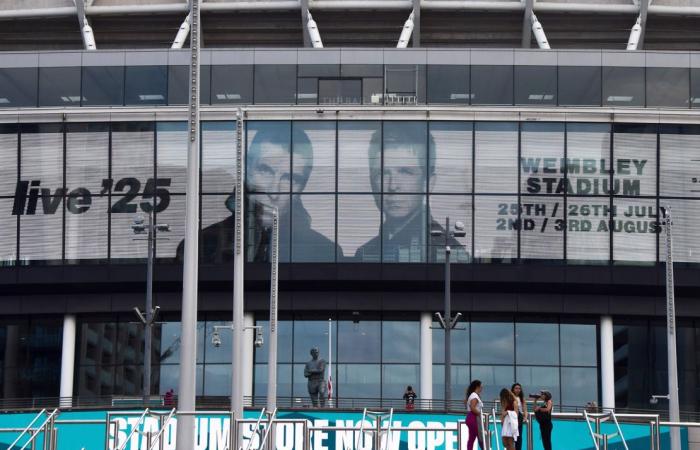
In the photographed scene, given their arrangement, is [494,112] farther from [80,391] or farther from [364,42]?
[80,391]

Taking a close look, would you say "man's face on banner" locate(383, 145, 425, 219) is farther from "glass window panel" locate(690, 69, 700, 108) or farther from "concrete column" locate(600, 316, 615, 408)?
"glass window panel" locate(690, 69, 700, 108)

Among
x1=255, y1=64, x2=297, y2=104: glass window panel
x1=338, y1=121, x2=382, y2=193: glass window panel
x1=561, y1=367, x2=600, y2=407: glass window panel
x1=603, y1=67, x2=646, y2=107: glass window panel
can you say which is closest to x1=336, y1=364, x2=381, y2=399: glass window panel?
x1=338, y1=121, x2=382, y2=193: glass window panel

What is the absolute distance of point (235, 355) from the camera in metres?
41.0

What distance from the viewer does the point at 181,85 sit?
61.5 m

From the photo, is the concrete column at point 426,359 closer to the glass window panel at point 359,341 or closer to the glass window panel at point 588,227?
the glass window panel at point 359,341

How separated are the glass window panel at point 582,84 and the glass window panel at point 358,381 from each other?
1397 centimetres

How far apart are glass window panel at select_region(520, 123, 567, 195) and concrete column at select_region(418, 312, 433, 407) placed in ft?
23.0

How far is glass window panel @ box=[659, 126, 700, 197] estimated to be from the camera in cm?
6041

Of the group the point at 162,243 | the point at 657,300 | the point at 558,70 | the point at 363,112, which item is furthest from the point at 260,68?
the point at 657,300

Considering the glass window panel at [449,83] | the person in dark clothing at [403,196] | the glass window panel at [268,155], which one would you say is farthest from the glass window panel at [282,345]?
the glass window panel at [449,83]

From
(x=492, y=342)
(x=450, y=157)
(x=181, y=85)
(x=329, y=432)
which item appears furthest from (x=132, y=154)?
(x=329, y=432)

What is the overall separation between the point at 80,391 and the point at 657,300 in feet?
81.1

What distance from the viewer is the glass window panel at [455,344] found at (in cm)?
6206

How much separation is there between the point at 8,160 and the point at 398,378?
1881cm
